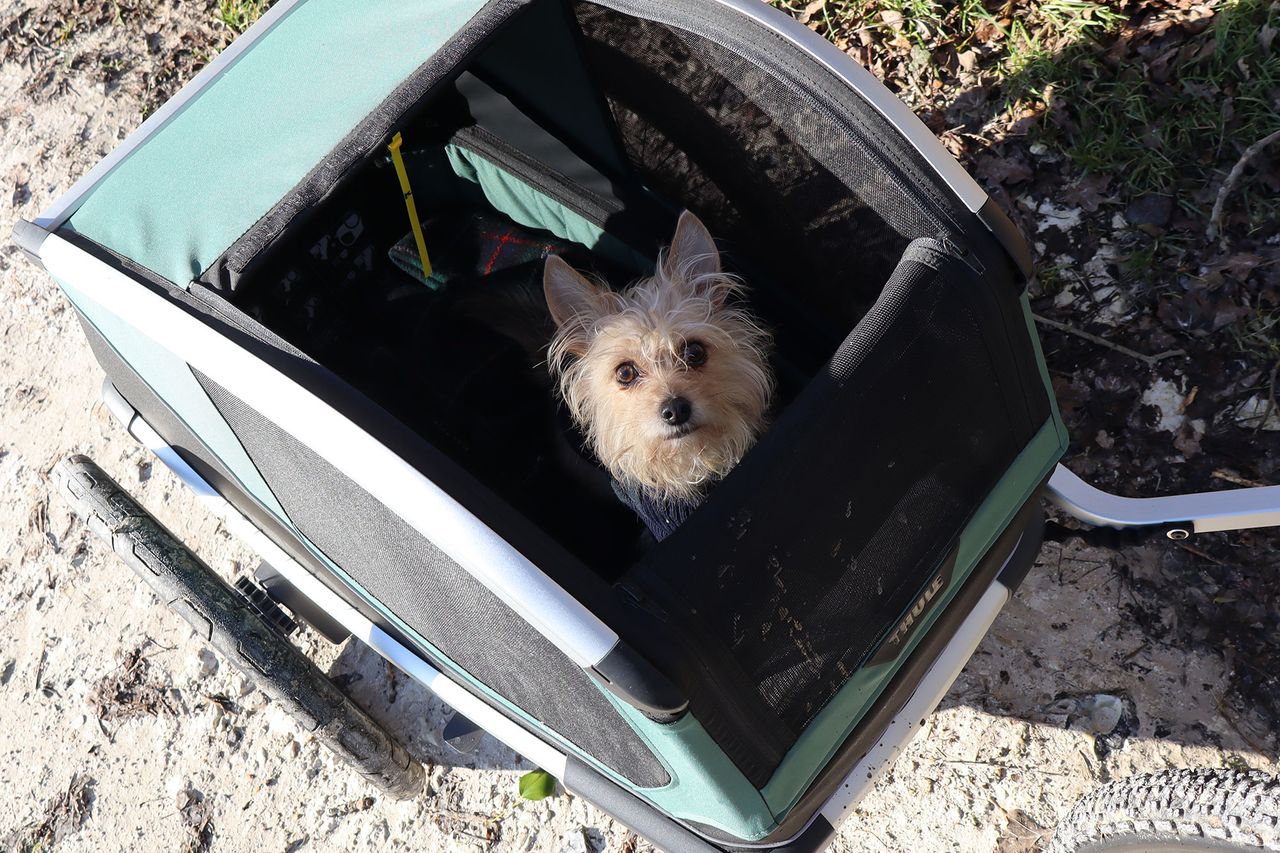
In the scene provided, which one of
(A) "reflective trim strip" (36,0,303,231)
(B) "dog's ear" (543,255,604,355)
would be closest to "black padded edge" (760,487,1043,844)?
(B) "dog's ear" (543,255,604,355)

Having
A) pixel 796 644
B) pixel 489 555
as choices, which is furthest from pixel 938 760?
pixel 489 555

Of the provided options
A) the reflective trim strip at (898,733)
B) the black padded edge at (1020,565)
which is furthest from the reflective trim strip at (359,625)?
the black padded edge at (1020,565)

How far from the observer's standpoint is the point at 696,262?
9.27ft

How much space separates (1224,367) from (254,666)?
11.6ft

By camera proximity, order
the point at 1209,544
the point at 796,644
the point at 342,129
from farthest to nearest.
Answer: the point at 1209,544 < the point at 342,129 < the point at 796,644

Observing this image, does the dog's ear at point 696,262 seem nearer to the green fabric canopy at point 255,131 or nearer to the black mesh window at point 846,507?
the black mesh window at point 846,507

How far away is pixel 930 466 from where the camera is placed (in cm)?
226

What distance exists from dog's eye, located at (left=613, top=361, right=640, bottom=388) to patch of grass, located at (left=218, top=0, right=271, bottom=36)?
11.1ft

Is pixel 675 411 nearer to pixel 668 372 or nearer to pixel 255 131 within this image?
pixel 668 372

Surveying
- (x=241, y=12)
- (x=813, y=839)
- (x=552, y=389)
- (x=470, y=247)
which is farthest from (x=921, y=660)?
(x=241, y=12)

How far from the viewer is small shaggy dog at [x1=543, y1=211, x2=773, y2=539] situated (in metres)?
2.72

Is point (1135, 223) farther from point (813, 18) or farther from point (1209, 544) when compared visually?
point (813, 18)

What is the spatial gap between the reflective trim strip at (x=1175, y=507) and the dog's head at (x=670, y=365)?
895 mm

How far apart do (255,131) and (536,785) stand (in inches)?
91.1
